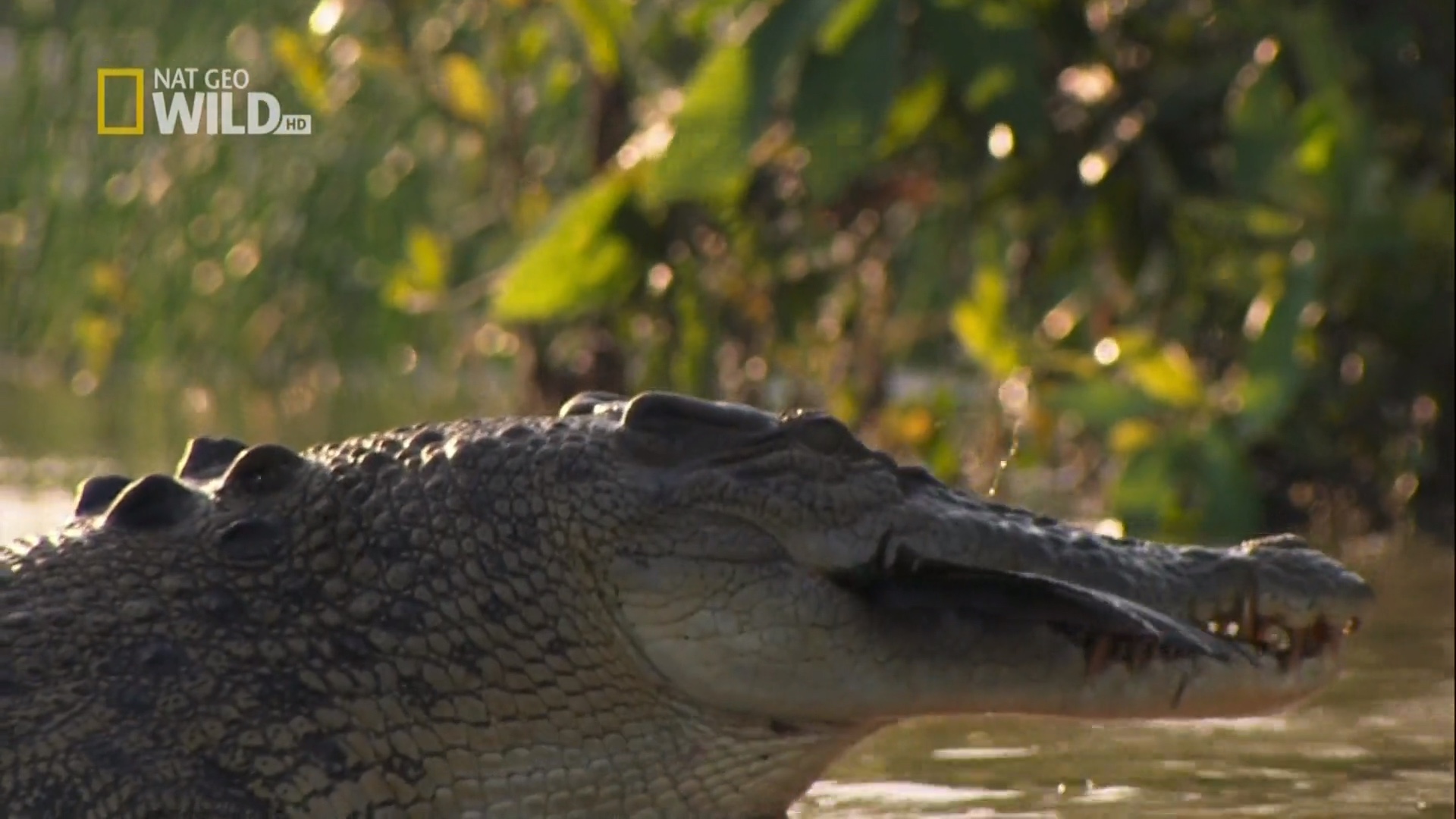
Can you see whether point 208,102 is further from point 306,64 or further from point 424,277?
point 424,277

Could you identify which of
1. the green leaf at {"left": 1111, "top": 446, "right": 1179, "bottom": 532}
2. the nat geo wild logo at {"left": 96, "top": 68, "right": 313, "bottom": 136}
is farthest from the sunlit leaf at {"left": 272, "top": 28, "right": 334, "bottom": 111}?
the green leaf at {"left": 1111, "top": 446, "right": 1179, "bottom": 532}

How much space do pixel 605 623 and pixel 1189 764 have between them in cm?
134

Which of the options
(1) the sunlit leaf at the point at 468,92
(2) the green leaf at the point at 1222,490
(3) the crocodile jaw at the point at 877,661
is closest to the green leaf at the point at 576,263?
(1) the sunlit leaf at the point at 468,92

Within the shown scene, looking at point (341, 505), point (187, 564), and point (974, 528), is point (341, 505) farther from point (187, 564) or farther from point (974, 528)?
point (974, 528)

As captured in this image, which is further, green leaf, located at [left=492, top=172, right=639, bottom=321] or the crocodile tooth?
green leaf, located at [left=492, top=172, right=639, bottom=321]

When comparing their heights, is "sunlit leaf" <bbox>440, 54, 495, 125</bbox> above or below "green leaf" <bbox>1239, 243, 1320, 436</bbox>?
above

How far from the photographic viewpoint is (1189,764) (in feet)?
13.1

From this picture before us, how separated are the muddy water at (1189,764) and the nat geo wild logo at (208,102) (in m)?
5.28

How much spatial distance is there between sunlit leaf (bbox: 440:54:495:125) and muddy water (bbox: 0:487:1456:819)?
3.26 m

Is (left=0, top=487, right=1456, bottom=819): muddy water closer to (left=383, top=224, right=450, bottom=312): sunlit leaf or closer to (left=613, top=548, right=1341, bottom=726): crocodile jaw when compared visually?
(left=613, top=548, right=1341, bottom=726): crocodile jaw

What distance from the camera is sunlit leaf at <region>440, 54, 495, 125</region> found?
7180 millimetres

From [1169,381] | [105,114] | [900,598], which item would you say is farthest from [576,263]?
[105,114]

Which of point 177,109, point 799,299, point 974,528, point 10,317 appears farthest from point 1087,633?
point 10,317

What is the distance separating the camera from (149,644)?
296 cm
